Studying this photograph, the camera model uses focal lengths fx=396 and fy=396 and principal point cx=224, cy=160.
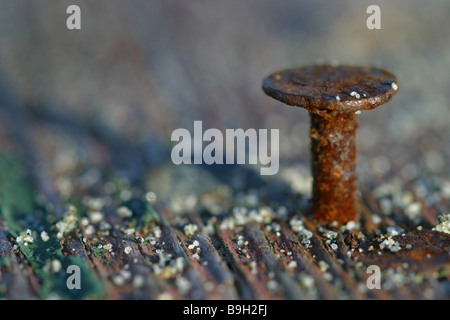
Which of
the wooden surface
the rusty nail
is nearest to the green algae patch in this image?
the wooden surface

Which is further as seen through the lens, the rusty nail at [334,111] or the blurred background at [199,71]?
the blurred background at [199,71]

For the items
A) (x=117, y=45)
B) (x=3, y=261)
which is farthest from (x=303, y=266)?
(x=117, y=45)

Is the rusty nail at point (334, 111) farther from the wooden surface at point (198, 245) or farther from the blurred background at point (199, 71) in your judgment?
the blurred background at point (199, 71)

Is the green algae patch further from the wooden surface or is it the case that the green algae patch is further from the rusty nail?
the rusty nail

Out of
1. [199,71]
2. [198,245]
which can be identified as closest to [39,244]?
[198,245]

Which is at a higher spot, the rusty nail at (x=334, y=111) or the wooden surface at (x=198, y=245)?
the rusty nail at (x=334, y=111)

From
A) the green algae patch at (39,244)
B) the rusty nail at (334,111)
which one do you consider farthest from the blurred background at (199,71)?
the rusty nail at (334,111)
